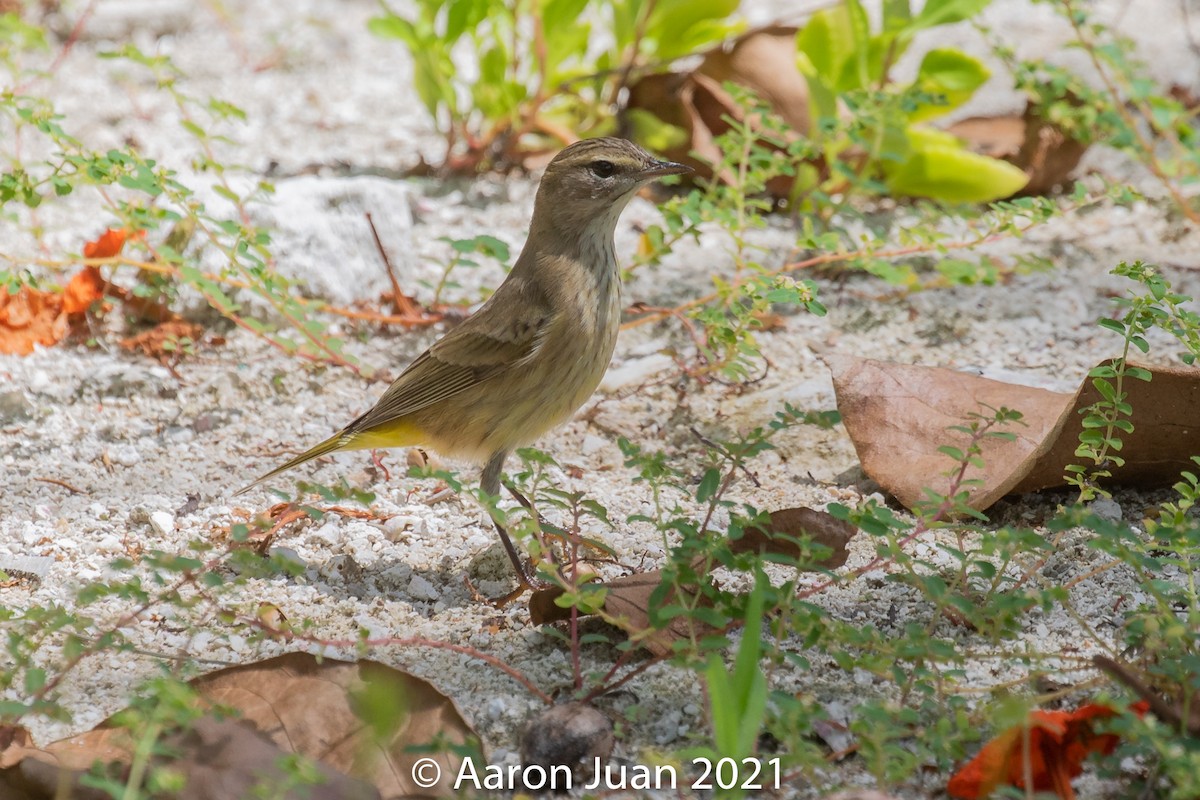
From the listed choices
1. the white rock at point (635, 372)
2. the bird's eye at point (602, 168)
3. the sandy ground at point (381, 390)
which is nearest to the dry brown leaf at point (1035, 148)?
the sandy ground at point (381, 390)

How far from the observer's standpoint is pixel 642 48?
6672 mm

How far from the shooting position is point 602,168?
4.53 m

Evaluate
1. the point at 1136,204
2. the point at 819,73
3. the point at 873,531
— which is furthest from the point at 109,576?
the point at 1136,204

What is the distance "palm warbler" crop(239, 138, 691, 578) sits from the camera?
167 inches

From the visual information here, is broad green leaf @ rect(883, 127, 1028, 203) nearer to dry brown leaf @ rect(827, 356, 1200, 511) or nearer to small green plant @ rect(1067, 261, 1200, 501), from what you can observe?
dry brown leaf @ rect(827, 356, 1200, 511)

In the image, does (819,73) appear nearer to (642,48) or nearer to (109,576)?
(642,48)

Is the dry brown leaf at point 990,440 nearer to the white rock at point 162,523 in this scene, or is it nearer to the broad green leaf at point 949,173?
the broad green leaf at point 949,173

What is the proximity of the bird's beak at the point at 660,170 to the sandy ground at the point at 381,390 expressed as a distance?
42 cm

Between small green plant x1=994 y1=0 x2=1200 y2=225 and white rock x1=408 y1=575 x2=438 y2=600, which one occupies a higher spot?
small green plant x1=994 y1=0 x2=1200 y2=225

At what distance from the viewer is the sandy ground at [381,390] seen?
11.3 ft

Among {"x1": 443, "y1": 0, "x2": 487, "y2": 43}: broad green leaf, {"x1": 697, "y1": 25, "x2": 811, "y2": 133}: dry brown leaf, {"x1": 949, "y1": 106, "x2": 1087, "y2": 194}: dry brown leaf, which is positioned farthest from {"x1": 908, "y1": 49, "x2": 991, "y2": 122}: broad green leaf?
{"x1": 443, "y1": 0, "x2": 487, "y2": 43}: broad green leaf

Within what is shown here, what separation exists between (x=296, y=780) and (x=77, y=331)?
3610mm

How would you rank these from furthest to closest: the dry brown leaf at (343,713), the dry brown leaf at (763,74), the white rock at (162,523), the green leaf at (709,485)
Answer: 1. the dry brown leaf at (763,74)
2. the white rock at (162,523)
3. the green leaf at (709,485)
4. the dry brown leaf at (343,713)

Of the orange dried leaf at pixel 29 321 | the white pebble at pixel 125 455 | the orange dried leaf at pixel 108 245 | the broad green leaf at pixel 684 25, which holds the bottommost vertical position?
the white pebble at pixel 125 455
